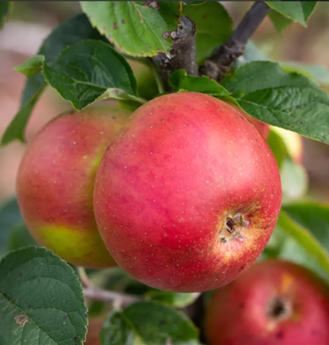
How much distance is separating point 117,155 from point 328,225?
69cm

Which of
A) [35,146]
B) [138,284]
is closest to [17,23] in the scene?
[138,284]

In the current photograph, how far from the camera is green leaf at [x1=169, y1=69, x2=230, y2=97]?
1.85 feet

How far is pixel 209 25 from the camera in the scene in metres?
0.72

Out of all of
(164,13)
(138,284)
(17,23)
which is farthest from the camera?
(17,23)

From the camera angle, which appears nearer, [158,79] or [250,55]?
[158,79]

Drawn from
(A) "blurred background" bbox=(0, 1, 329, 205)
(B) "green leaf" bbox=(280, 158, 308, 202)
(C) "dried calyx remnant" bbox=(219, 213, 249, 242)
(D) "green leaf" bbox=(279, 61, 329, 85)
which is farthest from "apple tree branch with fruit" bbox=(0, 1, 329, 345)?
(A) "blurred background" bbox=(0, 1, 329, 205)

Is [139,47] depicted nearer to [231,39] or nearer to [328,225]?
[231,39]

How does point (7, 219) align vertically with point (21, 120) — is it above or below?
below

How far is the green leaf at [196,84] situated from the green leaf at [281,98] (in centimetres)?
7

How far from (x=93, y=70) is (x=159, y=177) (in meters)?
0.27

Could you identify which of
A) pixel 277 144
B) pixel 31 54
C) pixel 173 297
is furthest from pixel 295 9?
pixel 31 54

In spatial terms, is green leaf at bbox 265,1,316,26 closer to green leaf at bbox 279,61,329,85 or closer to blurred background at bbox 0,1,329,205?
green leaf at bbox 279,61,329,85

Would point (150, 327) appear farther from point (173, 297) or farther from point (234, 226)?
point (234, 226)

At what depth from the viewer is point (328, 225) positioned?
1002mm
